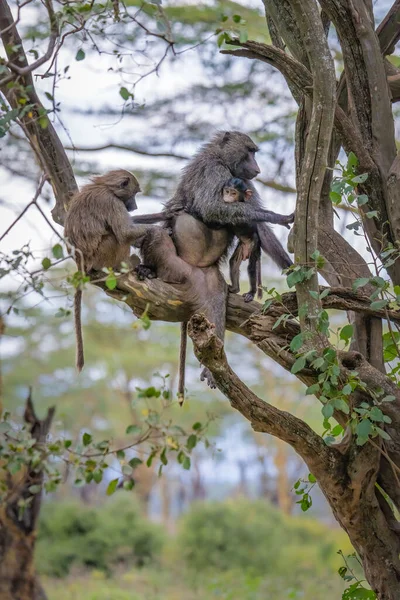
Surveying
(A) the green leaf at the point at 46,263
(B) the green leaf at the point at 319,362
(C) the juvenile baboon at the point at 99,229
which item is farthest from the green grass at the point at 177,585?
(A) the green leaf at the point at 46,263

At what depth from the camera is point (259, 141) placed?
577 centimetres

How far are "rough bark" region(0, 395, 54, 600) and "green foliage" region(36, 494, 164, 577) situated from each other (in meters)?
3.67

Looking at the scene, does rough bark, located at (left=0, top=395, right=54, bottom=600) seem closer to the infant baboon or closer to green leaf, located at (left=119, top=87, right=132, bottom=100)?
the infant baboon

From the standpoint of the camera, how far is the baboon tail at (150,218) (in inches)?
114

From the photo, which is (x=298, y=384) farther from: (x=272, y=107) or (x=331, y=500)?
(x=331, y=500)

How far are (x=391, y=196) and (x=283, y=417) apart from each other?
797 millimetres

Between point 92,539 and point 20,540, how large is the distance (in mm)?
4141

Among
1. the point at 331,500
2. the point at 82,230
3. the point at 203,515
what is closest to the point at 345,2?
the point at 82,230

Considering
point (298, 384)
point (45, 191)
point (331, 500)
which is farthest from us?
point (298, 384)

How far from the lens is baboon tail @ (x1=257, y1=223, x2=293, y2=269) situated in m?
2.73

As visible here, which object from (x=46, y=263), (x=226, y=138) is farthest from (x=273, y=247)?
(x=46, y=263)

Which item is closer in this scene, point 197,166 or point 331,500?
point 331,500

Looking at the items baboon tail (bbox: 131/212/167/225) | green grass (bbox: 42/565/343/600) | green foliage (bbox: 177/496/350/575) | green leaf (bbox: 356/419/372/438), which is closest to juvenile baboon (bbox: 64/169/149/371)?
baboon tail (bbox: 131/212/167/225)

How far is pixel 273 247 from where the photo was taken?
2.76 m
